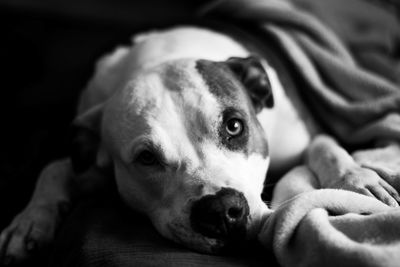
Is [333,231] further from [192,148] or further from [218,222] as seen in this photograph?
[192,148]

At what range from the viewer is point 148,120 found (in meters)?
1.32

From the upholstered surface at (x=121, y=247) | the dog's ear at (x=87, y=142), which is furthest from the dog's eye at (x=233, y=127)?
the dog's ear at (x=87, y=142)

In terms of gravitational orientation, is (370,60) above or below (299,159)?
above

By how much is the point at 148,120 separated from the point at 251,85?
0.41 m

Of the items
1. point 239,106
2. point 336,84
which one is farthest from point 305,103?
point 239,106

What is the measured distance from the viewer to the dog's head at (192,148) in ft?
3.74

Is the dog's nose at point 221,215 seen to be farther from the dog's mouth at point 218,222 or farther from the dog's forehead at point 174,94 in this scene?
the dog's forehead at point 174,94

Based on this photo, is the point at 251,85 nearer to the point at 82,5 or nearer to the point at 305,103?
the point at 305,103

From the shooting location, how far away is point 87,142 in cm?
157

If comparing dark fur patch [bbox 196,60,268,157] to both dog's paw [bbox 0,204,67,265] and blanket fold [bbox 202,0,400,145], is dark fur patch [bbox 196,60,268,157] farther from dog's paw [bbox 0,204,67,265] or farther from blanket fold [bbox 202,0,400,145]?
dog's paw [bbox 0,204,67,265]

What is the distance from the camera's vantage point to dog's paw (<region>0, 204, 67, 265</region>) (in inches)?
54.7

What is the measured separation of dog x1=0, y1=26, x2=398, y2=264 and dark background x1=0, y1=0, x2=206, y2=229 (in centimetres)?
34

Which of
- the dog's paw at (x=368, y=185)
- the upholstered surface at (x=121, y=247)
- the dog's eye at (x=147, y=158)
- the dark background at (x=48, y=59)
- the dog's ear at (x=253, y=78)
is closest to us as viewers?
the upholstered surface at (x=121, y=247)

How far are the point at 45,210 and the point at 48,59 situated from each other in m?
1.48
